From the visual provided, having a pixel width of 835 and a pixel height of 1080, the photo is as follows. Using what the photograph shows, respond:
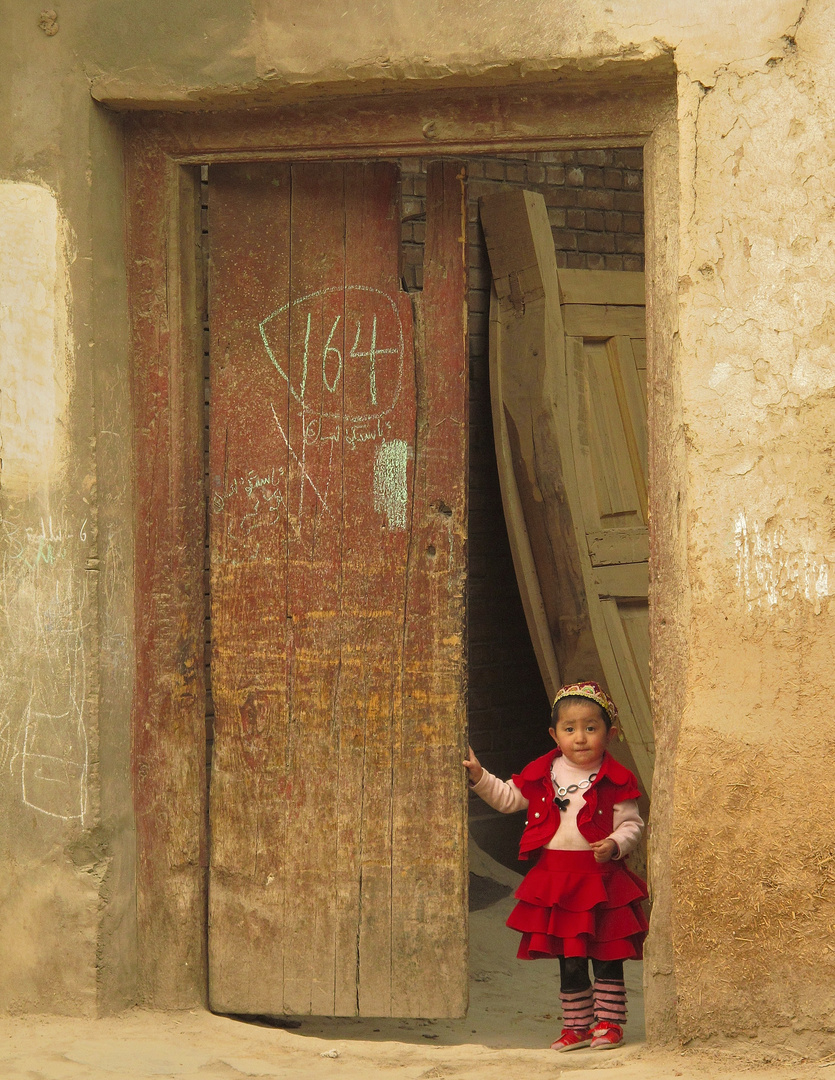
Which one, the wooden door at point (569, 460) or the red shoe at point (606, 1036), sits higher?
the wooden door at point (569, 460)

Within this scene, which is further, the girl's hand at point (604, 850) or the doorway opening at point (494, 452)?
the doorway opening at point (494, 452)

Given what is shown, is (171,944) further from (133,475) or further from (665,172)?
(665,172)

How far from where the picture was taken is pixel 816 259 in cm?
260

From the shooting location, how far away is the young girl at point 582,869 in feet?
9.82

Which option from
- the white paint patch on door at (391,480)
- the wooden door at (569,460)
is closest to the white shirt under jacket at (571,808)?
the white paint patch on door at (391,480)

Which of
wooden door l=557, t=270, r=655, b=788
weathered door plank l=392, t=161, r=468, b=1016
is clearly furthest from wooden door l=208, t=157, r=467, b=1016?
wooden door l=557, t=270, r=655, b=788

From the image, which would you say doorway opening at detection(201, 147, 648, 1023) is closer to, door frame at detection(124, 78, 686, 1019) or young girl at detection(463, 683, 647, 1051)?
door frame at detection(124, 78, 686, 1019)

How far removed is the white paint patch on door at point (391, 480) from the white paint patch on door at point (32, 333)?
821 mm

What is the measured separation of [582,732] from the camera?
3109mm

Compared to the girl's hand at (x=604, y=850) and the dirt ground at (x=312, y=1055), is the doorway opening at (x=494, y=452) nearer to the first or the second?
the dirt ground at (x=312, y=1055)

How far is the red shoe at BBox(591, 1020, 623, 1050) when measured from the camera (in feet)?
9.59

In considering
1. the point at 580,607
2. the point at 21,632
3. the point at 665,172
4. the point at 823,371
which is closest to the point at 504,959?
the point at 580,607

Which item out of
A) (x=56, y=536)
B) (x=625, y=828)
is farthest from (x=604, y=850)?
(x=56, y=536)

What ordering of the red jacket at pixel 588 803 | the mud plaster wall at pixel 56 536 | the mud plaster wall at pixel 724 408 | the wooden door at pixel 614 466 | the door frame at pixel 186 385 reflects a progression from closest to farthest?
the mud plaster wall at pixel 724 408 < the door frame at pixel 186 385 < the mud plaster wall at pixel 56 536 < the red jacket at pixel 588 803 < the wooden door at pixel 614 466
